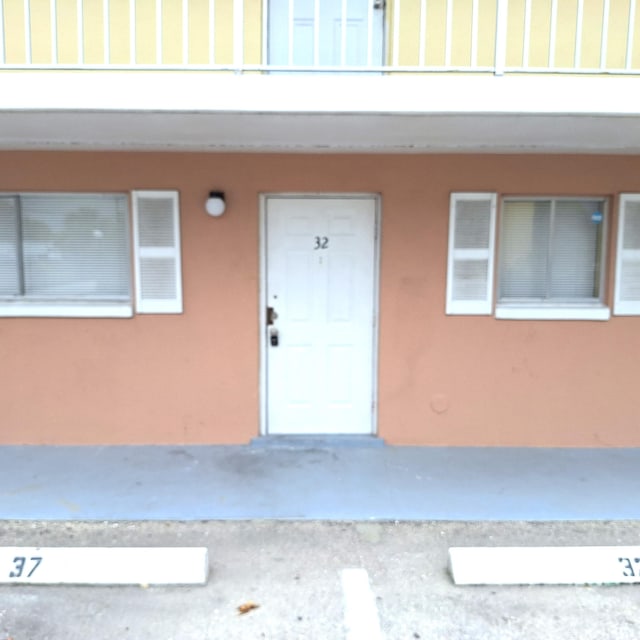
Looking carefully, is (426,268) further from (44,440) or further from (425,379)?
(44,440)

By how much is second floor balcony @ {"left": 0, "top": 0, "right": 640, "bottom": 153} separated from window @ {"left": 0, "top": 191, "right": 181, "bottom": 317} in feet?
1.86

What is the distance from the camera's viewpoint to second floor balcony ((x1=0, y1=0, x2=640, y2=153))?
148 inches

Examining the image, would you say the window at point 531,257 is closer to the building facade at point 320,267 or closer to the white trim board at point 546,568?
the building facade at point 320,267

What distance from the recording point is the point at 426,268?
5.23 meters

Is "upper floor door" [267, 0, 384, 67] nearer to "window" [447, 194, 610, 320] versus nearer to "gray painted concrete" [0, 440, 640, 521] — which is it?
"window" [447, 194, 610, 320]

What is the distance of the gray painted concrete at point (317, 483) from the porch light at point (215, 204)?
206 centimetres

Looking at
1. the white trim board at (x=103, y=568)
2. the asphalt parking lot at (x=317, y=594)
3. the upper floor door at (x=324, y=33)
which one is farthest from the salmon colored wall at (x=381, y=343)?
the white trim board at (x=103, y=568)

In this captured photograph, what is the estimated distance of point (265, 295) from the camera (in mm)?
5297

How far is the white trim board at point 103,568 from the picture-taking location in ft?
10.9

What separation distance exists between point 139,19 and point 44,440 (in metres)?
3.72

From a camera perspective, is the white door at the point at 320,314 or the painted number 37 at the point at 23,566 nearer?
the painted number 37 at the point at 23,566

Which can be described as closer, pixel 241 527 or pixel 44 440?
pixel 241 527

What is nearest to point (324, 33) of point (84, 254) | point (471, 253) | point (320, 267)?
point (320, 267)

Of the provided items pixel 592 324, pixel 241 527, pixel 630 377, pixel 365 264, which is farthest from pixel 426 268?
pixel 241 527
